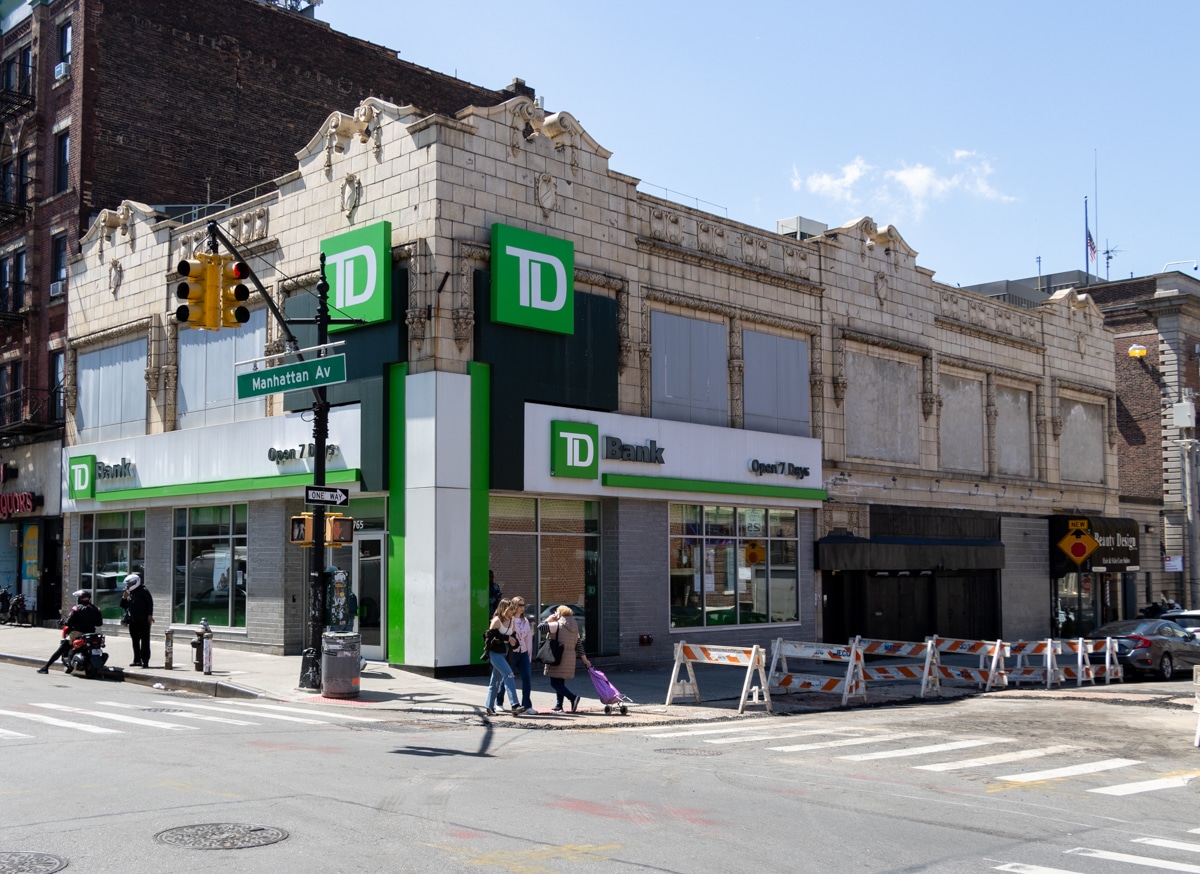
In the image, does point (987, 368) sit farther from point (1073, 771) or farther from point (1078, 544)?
point (1073, 771)

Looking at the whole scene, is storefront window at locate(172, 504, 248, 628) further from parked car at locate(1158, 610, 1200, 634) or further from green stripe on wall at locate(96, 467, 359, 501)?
parked car at locate(1158, 610, 1200, 634)

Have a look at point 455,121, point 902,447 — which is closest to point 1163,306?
point 902,447

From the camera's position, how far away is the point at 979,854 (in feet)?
30.0

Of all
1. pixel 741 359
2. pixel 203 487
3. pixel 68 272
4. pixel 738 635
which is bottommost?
pixel 738 635

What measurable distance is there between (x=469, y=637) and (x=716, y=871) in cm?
1507

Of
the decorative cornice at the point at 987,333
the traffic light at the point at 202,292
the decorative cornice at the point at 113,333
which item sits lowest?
the traffic light at the point at 202,292

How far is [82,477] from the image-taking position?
32.8 meters

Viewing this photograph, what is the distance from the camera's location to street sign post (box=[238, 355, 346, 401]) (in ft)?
63.8

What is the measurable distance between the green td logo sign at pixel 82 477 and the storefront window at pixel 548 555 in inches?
557

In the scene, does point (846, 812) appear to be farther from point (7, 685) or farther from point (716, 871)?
point (7, 685)

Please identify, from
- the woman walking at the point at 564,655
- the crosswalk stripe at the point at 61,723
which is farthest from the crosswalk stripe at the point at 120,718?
the woman walking at the point at 564,655

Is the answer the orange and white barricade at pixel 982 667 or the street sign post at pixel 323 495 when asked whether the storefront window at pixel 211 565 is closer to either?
the street sign post at pixel 323 495

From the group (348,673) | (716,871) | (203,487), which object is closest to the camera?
(716,871)

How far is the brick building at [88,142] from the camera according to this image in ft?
113
